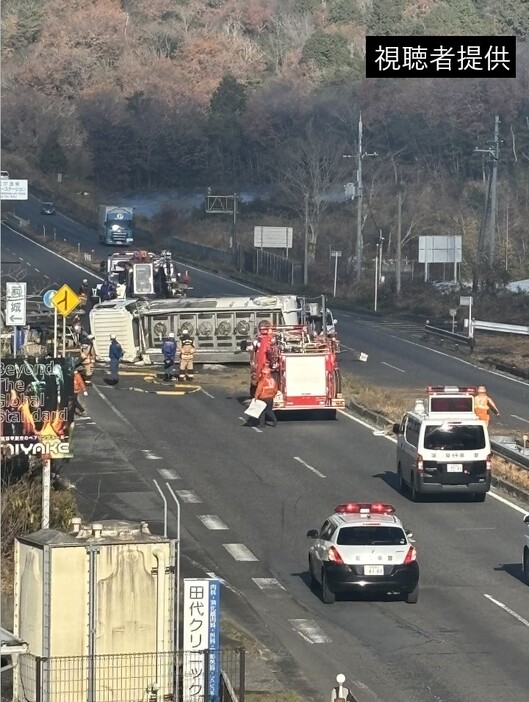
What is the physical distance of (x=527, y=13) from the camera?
533ft

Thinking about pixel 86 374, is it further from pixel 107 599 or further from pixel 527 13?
pixel 527 13

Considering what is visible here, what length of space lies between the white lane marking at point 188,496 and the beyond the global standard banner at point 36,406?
32.1ft

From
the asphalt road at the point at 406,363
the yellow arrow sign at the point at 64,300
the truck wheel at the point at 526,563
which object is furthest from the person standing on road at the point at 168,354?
the truck wheel at the point at 526,563

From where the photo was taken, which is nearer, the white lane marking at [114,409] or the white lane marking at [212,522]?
the white lane marking at [212,522]

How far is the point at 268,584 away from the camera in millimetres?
27203

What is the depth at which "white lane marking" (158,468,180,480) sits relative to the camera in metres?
37.1

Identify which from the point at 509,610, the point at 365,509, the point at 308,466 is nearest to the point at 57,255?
the point at 308,466

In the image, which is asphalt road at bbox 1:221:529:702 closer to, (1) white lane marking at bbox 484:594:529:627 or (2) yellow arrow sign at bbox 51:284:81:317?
(1) white lane marking at bbox 484:594:529:627

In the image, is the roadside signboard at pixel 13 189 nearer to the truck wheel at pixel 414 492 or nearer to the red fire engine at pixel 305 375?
the truck wheel at pixel 414 492

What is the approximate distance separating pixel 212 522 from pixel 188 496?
2.63 metres

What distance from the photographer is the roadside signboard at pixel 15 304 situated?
3794 cm

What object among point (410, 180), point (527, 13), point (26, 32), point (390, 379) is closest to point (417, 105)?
point (410, 180)

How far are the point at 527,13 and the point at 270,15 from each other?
30.6 meters

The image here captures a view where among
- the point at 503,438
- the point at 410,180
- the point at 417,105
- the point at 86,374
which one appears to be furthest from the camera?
the point at 417,105
